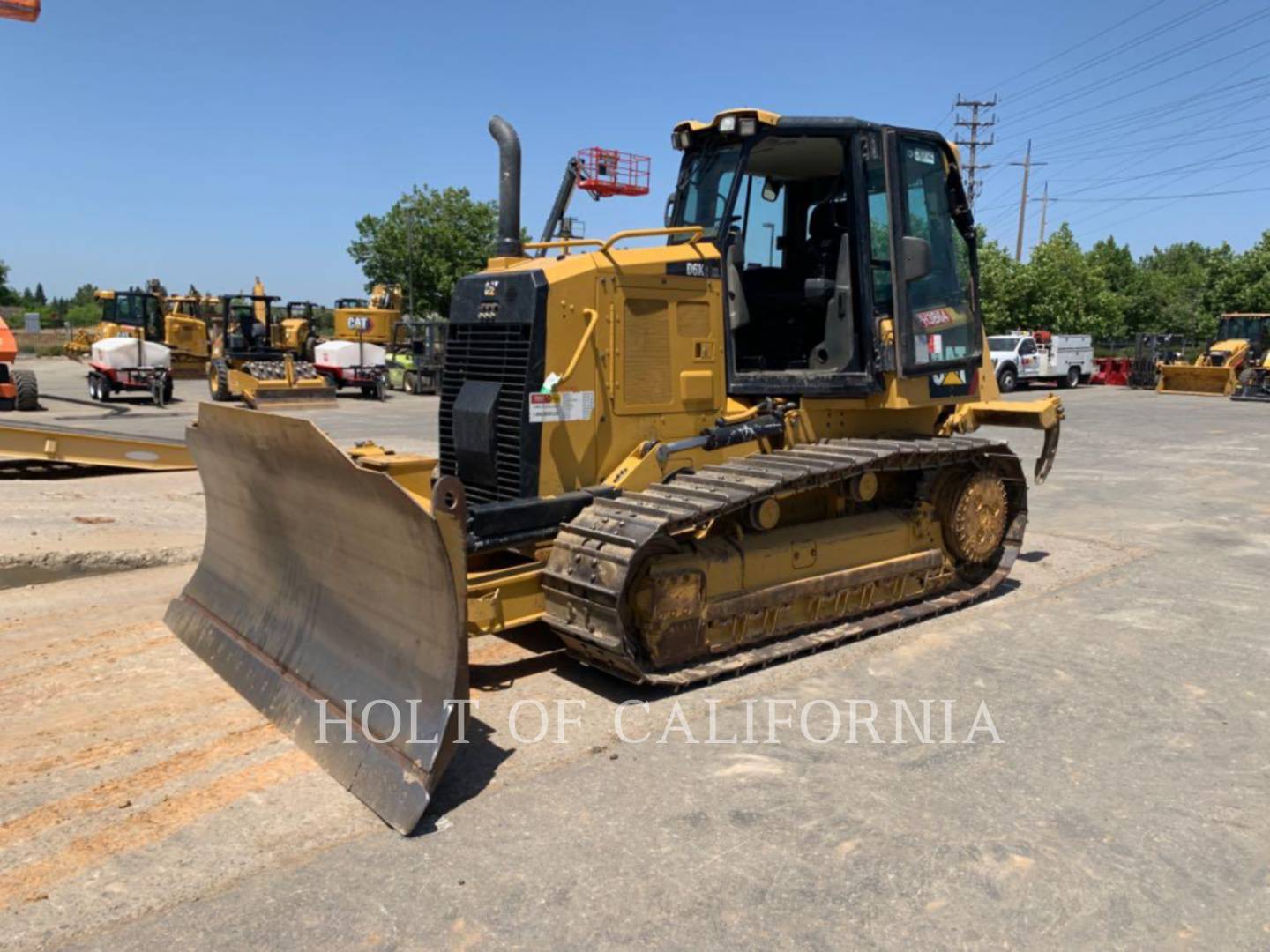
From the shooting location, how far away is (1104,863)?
139 inches

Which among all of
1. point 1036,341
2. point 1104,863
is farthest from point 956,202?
point 1036,341

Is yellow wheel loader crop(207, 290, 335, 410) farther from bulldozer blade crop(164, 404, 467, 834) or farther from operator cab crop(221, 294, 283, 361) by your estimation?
bulldozer blade crop(164, 404, 467, 834)

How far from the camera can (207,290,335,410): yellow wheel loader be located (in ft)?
77.5

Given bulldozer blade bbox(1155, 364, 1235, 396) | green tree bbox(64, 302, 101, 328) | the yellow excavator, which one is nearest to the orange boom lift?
the yellow excavator

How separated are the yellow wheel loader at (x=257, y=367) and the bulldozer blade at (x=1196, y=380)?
26.5 metres

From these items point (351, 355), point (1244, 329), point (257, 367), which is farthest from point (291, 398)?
point (1244, 329)

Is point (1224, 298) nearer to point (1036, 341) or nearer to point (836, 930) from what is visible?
point (1036, 341)

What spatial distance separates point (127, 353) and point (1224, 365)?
32518 mm

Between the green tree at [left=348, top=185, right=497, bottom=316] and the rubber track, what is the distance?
124ft

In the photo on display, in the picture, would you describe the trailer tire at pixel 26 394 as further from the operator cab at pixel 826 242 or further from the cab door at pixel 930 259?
the cab door at pixel 930 259

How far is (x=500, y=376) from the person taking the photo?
5605 mm

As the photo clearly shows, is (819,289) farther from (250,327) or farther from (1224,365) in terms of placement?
(1224,365)

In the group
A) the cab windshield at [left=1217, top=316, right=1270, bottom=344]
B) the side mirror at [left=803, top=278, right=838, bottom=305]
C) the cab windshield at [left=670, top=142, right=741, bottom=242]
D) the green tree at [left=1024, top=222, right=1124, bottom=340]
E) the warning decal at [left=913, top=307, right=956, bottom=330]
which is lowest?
the warning decal at [left=913, top=307, right=956, bottom=330]

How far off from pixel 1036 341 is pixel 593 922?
34.5 metres
